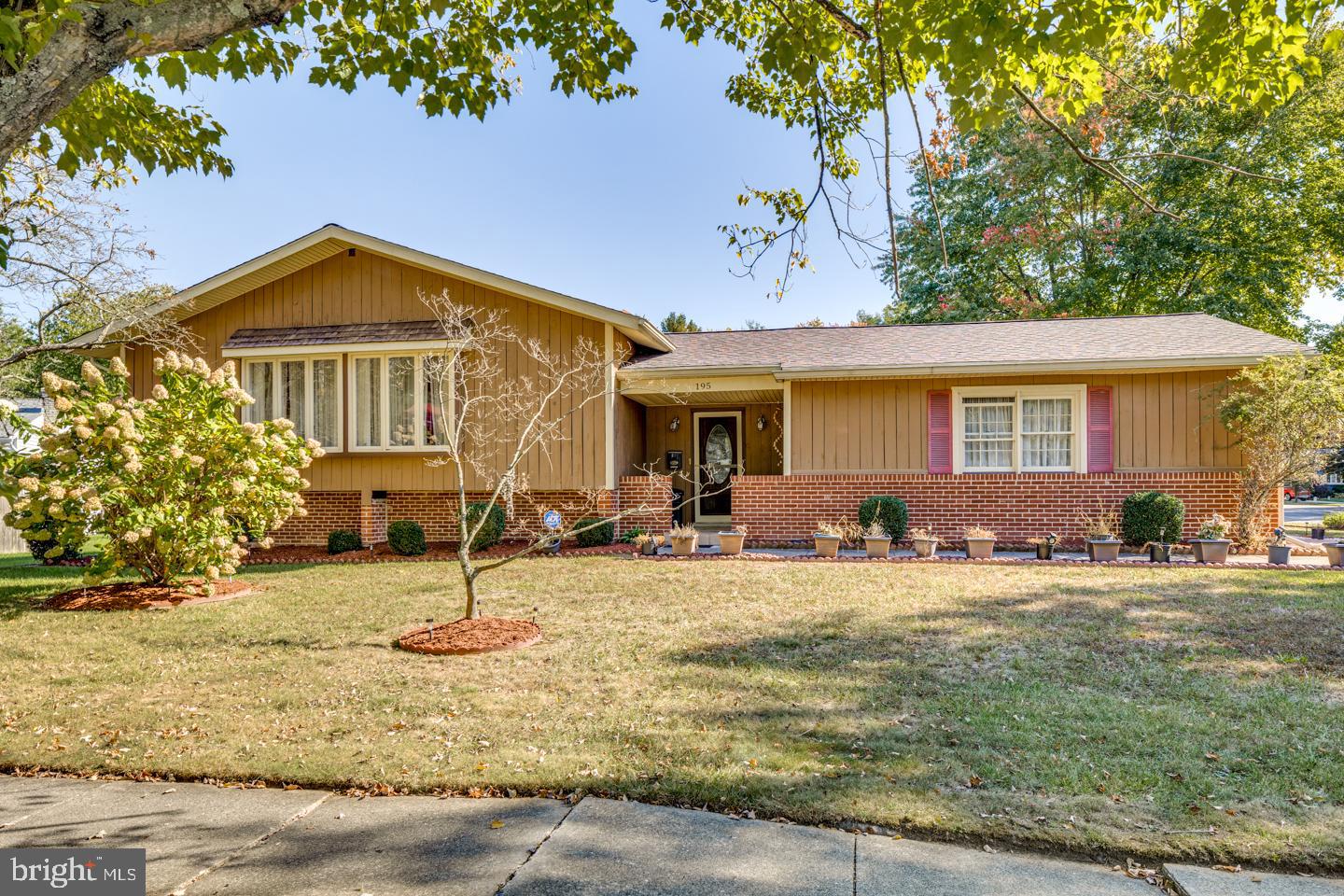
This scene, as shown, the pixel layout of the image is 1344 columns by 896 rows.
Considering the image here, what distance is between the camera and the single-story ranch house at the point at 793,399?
1130cm

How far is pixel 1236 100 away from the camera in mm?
4059

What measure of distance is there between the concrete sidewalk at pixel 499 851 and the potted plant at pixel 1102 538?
26.2ft

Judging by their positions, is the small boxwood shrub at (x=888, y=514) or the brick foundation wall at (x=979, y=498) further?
the small boxwood shrub at (x=888, y=514)

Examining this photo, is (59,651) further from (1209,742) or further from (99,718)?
(1209,742)

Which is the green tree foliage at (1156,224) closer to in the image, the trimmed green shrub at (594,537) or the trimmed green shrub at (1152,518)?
the trimmed green shrub at (1152,518)

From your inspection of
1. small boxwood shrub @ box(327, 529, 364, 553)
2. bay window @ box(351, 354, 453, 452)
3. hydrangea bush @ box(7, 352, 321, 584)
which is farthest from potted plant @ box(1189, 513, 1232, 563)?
small boxwood shrub @ box(327, 529, 364, 553)

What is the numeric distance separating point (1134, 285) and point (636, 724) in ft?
77.8

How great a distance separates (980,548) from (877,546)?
1422mm

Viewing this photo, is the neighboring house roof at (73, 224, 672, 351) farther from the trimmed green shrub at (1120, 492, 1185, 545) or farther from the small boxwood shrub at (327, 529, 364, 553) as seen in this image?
the trimmed green shrub at (1120, 492, 1185, 545)

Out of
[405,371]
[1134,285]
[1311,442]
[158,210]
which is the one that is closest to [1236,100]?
[1311,442]

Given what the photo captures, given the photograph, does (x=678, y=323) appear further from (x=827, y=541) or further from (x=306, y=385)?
(x=827, y=541)

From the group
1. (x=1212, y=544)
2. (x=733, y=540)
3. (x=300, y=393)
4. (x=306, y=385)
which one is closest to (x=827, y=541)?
(x=733, y=540)

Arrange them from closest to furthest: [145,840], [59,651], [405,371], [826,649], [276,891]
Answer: [276,891] < [145,840] < [826,649] < [59,651] < [405,371]

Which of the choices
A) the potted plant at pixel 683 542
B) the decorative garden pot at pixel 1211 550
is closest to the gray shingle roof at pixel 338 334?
the potted plant at pixel 683 542
